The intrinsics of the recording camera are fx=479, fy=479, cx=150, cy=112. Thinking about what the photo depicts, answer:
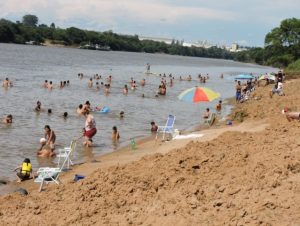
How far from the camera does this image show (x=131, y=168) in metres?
9.75

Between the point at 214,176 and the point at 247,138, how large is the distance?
3.14 meters

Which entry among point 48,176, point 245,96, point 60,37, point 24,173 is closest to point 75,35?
point 60,37

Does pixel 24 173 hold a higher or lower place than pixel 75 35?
lower

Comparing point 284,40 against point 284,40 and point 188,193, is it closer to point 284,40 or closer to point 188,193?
point 284,40

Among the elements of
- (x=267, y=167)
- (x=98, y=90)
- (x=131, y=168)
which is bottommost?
(x=98, y=90)

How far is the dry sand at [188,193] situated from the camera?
6.64 metres

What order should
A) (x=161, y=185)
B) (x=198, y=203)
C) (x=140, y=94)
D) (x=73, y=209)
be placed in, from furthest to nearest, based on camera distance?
(x=140, y=94) → (x=161, y=185) → (x=73, y=209) → (x=198, y=203)

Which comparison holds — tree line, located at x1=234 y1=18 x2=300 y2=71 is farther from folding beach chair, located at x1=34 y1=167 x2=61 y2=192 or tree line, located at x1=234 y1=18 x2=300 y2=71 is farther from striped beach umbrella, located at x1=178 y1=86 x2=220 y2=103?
folding beach chair, located at x1=34 y1=167 x2=61 y2=192

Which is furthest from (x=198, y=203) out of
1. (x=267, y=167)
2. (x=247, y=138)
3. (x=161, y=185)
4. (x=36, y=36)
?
(x=36, y=36)

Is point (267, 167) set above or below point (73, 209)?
above

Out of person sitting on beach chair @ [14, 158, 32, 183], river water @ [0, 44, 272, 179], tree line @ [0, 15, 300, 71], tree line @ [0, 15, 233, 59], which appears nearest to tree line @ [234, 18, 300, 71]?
tree line @ [0, 15, 300, 71]

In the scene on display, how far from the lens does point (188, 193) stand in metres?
7.53

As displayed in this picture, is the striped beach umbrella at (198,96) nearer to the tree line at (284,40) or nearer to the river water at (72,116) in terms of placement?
the river water at (72,116)

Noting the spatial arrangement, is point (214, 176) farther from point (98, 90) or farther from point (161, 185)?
point (98, 90)
